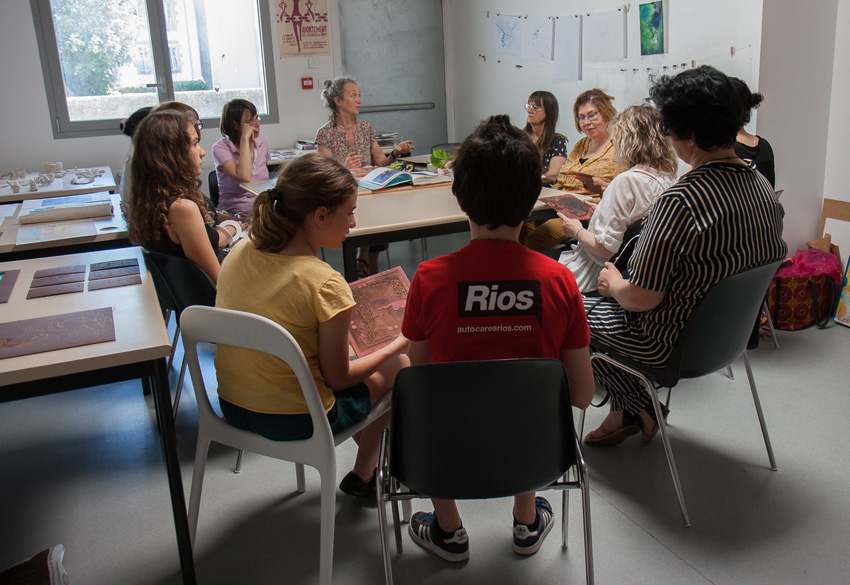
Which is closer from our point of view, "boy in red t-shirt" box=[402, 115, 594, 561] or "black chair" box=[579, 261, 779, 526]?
"boy in red t-shirt" box=[402, 115, 594, 561]

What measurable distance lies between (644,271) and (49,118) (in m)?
4.68

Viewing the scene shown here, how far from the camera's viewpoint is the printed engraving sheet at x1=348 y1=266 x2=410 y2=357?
184 cm

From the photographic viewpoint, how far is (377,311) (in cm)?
188

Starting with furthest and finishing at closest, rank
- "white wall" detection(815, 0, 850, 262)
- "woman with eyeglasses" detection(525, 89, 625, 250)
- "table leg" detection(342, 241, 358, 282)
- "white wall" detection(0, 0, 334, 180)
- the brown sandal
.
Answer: "white wall" detection(0, 0, 334, 180) < "white wall" detection(815, 0, 850, 262) < "woman with eyeglasses" detection(525, 89, 625, 250) < "table leg" detection(342, 241, 358, 282) < the brown sandal

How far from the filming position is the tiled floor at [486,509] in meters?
1.80

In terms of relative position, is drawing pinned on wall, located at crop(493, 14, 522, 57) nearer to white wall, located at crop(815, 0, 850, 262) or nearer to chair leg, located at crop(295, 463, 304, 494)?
white wall, located at crop(815, 0, 850, 262)

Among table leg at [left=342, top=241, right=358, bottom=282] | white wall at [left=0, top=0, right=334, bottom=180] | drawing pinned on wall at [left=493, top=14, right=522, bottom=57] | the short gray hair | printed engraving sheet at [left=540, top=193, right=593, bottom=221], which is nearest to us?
table leg at [left=342, top=241, right=358, bottom=282]

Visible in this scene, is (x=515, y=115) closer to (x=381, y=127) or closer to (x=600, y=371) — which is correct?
(x=381, y=127)

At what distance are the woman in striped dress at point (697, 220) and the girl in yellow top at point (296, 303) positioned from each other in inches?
28.1

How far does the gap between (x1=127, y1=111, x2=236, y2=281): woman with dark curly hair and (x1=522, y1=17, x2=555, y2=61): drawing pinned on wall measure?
3.27 m

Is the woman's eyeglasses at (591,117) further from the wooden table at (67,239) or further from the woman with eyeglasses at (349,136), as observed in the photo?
the wooden table at (67,239)

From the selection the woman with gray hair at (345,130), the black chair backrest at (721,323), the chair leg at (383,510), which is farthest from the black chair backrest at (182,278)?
the woman with gray hair at (345,130)

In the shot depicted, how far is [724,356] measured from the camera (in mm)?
1934

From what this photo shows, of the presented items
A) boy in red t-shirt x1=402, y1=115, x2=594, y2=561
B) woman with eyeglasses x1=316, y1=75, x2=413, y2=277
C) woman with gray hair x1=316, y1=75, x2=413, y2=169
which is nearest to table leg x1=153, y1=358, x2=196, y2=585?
boy in red t-shirt x1=402, y1=115, x2=594, y2=561
